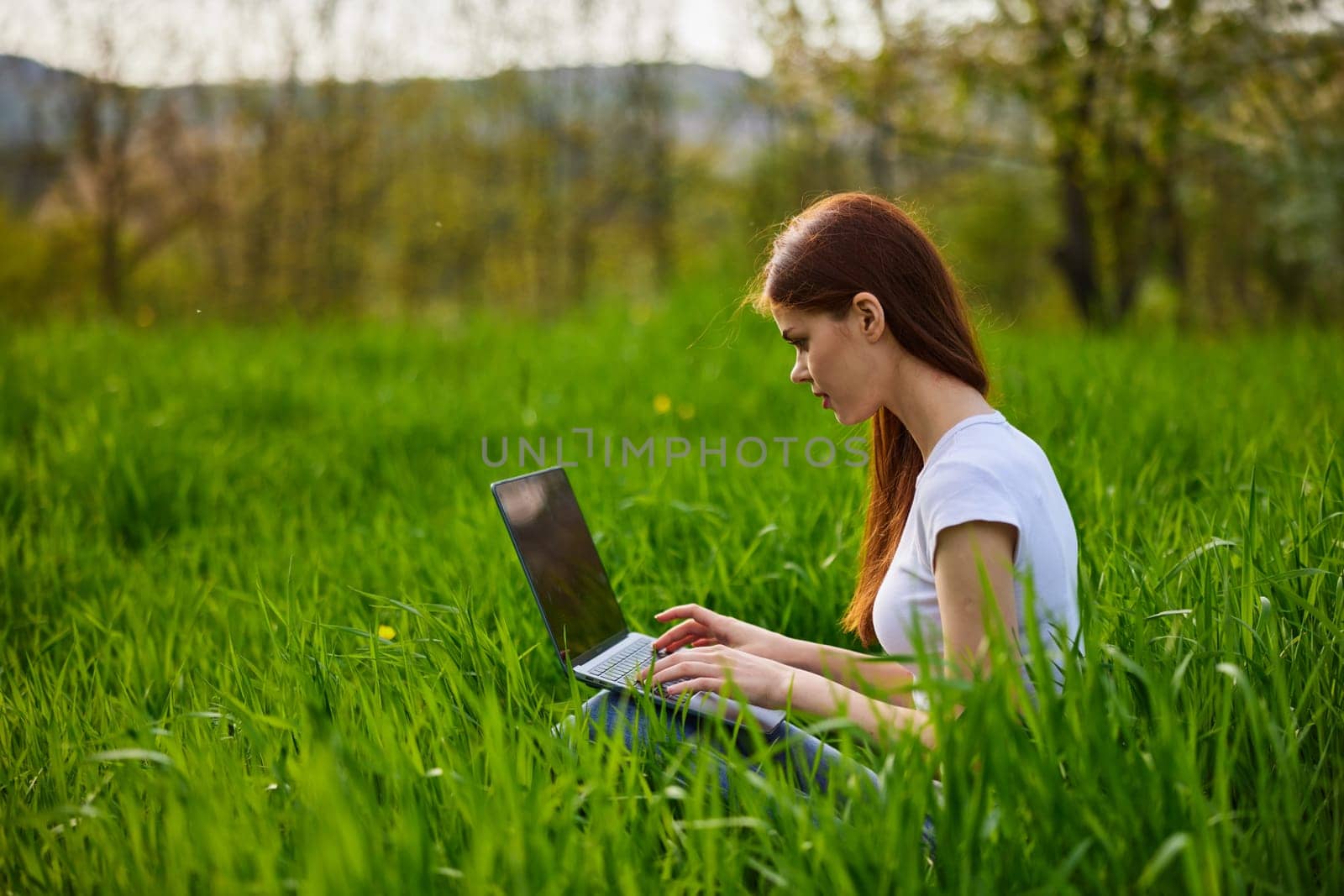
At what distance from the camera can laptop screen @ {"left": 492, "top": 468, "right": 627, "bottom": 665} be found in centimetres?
223

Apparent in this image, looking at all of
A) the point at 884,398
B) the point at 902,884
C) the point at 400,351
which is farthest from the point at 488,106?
the point at 902,884

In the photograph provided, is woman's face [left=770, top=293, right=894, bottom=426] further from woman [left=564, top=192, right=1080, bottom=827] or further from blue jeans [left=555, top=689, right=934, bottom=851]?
blue jeans [left=555, top=689, right=934, bottom=851]

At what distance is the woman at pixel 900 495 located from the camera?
1.75m

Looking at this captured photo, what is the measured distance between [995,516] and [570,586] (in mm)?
1024

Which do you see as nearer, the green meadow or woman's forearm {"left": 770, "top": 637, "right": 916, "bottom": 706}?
the green meadow

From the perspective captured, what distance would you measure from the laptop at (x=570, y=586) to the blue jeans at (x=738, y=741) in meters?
0.05

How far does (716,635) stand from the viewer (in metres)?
2.29

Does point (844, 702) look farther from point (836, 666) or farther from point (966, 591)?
point (836, 666)

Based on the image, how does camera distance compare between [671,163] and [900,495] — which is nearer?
[900,495]

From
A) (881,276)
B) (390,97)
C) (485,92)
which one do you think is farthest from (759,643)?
(485,92)

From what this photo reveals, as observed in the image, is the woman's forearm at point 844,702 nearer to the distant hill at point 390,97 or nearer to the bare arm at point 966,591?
the bare arm at point 966,591

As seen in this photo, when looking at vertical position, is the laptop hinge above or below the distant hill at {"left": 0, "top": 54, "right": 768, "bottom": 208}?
below

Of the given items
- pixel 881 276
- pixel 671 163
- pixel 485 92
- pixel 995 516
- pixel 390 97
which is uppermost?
pixel 485 92

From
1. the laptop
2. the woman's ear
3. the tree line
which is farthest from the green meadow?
the tree line
